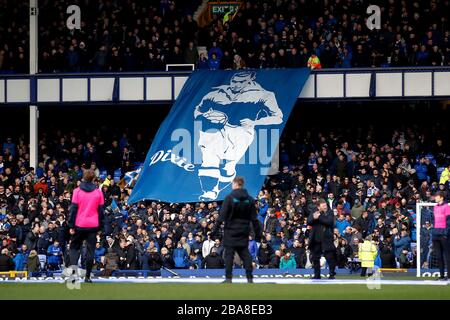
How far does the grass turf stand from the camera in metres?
17.9

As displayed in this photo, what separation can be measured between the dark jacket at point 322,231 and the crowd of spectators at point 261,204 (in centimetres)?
683

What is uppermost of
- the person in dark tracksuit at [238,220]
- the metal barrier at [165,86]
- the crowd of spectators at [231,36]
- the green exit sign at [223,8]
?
the green exit sign at [223,8]

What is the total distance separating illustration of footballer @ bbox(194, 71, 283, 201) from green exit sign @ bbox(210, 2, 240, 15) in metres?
5.02

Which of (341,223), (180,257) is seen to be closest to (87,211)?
(180,257)

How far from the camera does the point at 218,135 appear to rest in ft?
125

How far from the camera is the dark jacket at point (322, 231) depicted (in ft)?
78.5

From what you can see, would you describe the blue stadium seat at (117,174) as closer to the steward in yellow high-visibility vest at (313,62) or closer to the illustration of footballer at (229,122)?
the illustration of footballer at (229,122)

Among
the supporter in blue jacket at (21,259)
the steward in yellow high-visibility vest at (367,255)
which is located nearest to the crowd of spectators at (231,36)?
the supporter in blue jacket at (21,259)

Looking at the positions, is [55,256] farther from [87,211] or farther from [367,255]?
[87,211]

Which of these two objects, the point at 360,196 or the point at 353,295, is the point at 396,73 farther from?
the point at 353,295

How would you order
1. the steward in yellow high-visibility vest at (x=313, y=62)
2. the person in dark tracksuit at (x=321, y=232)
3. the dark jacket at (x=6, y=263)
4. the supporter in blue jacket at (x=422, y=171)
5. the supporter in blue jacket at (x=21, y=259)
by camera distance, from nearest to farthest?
1. the person in dark tracksuit at (x=321, y=232)
2. the dark jacket at (x=6, y=263)
3. the supporter in blue jacket at (x=21, y=259)
4. the supporter in blue jacket at (x=422, y=171)
5. the steward in yellow high-visibility vest at (x=313, y=62)

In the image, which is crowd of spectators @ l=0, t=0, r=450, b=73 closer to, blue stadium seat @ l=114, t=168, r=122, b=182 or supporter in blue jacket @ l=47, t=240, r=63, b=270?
blue stadium seat @ l=114, t=168, r=122, b=182

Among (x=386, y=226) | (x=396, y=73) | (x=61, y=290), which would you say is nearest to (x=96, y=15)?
(x=396, y=73)

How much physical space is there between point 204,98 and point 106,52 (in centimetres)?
452
